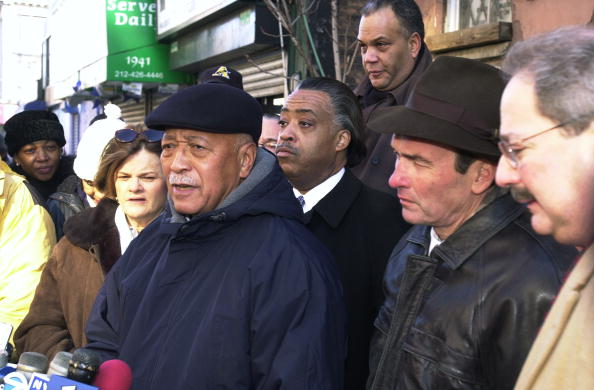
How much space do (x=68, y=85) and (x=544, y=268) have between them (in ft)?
69.7

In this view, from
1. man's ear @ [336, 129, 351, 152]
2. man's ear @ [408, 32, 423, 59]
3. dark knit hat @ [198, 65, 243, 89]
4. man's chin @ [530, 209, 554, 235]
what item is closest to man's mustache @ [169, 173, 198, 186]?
man's ear @ [336, 129, 351, 152]

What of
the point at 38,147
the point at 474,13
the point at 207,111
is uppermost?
the point at 474,13

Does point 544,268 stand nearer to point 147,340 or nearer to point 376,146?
point 147,340

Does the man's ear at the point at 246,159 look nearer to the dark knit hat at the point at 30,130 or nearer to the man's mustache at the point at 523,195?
the man's mustache at the point at 523,195

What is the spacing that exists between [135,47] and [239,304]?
1299 centimetres

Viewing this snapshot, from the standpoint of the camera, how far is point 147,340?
98.4 inches

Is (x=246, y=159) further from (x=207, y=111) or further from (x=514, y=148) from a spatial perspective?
(x=514, y=148)

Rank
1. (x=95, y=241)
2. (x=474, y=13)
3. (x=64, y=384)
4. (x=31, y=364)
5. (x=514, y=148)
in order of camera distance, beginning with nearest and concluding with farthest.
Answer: (x=514, y=148) < (x=64, y=384) < (x=31, y=364) < (x=95, y=241) < (x=474, y=13)

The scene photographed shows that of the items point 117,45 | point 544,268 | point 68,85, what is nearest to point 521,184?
point 544,268

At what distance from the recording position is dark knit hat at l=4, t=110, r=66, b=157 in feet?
17.9

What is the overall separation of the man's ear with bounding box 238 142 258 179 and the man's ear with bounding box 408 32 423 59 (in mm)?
1826

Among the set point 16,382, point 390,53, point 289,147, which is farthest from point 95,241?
point 390,53

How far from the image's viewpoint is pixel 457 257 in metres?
2.32

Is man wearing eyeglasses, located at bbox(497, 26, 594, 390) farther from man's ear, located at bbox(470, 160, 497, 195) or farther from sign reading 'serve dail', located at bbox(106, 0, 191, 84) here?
sign reading 'serve dail', located at bbox(106, 0, 191, 84)
